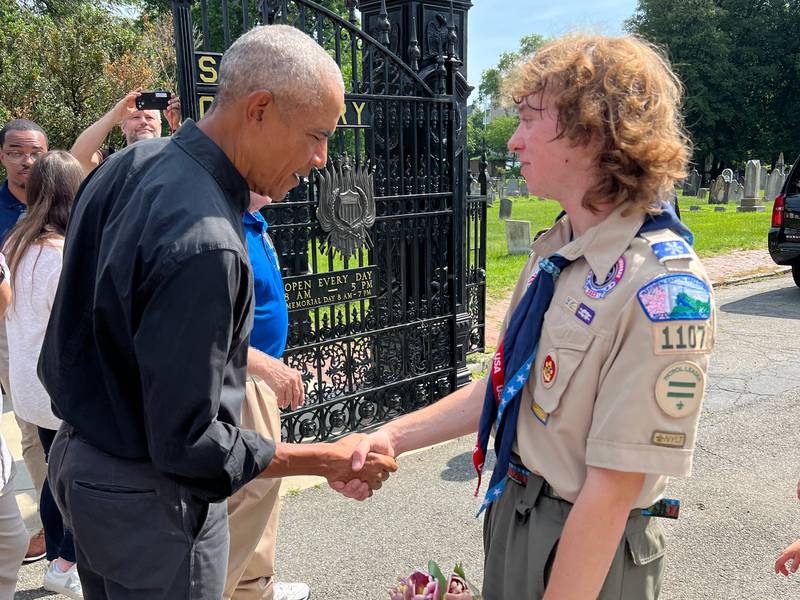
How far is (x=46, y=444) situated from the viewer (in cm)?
315

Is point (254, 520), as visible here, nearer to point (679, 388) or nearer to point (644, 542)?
point (644, 542)

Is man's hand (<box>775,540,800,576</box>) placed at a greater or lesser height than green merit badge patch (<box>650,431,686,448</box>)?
lesser

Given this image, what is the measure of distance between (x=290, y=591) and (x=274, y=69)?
2.39 m

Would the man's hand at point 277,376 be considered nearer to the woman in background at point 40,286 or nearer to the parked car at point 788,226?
the woman in background at point 40,286

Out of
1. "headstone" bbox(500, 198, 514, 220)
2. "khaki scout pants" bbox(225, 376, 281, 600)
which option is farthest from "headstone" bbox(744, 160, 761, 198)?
"khaki scout pants" bbox(225, 376, 281, 600)

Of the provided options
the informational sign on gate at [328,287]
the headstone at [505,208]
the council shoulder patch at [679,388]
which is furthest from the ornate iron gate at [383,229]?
the headstone at [505,208]

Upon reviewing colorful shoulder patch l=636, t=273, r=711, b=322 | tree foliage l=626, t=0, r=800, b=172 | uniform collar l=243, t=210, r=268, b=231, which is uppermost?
tree foliage l=626, t=0, r=800, b=172

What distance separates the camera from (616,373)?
1.34 meters

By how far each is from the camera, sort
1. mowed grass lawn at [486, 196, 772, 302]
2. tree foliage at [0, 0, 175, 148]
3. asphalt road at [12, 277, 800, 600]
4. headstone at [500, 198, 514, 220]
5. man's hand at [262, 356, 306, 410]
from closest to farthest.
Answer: man's hand at [262, 356, 306, 410] → asphalt road at [12, 277, 800, 600] → mowed grass lawn at [486, 196, 772, 302] → tree foliage at [0, 0, 175, 148] → headstone at [500, 198, 514, 220]

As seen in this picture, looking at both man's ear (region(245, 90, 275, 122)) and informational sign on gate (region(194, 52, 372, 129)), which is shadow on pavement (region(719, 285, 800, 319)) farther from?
man's ear (region(245, 90, 275, 122))

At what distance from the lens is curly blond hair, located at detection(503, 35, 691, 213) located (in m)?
1.39

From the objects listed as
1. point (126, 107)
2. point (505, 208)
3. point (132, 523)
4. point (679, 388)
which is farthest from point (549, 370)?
point (505, 208)

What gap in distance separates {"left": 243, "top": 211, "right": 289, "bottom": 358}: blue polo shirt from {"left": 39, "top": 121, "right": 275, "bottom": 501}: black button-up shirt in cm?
95

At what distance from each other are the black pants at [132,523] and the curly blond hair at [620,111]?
46.0 inches
